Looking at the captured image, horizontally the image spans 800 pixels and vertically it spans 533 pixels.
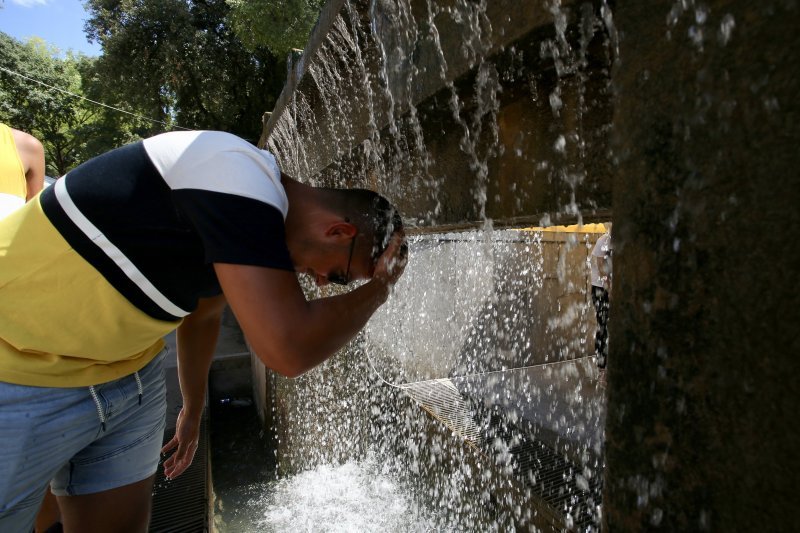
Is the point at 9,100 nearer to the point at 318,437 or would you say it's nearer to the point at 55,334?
the point at 318,437

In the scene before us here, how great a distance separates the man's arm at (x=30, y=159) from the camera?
2102mm

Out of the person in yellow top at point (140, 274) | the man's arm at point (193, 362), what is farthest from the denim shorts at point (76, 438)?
the man's arm at point (193, 362)

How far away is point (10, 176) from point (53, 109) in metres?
26.9

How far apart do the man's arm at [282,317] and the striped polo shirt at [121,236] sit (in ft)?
0.16

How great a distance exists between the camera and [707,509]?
2.45 ft

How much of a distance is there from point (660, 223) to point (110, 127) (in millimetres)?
24719

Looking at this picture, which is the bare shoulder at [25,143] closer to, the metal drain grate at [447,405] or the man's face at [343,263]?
the man's face at [343,263]

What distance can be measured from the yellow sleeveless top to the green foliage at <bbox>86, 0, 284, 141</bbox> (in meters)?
13.3

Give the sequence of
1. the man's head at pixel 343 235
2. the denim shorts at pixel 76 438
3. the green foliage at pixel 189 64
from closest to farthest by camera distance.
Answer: the denim shorts at pixel 76 438 < the man's head at pixel 343 235 < the green foliage at pixel 189 64

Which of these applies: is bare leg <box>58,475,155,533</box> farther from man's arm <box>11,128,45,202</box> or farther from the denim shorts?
man's arm <box>11,128,45,202</box>

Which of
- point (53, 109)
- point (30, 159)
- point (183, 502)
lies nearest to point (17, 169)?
point (30, 159)

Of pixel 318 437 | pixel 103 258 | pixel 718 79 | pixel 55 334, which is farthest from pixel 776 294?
pixel 318 437

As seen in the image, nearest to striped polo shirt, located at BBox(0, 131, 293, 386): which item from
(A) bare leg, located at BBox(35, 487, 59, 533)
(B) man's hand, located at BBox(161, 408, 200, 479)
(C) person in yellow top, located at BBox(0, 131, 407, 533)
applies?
(C) person in yellow top, located at BBox(0, 131, 407, 533)

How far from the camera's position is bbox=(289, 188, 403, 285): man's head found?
5.00ft
